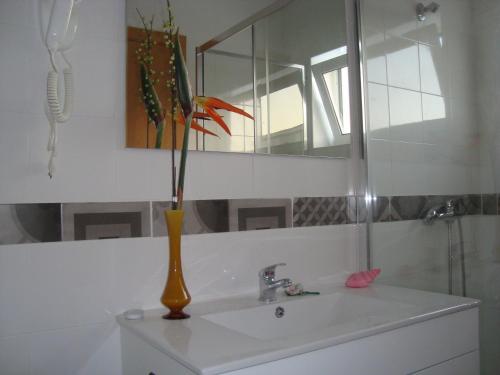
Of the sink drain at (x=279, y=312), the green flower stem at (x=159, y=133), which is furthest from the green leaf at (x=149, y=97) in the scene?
the sink drain at (x=279, y=312)

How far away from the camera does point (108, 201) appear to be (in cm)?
133

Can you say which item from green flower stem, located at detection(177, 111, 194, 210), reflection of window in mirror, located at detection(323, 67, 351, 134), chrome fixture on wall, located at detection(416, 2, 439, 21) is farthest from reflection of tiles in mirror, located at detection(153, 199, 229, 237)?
chrome fixture on wall, located at detection(416, 2, 439, 21)

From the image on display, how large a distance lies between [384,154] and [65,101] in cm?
127

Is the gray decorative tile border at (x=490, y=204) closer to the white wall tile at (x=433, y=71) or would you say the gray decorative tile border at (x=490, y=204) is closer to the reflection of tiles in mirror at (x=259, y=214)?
the white wall tile at (x=433, y=71)

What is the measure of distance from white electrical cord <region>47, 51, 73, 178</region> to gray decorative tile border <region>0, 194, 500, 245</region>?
14cm

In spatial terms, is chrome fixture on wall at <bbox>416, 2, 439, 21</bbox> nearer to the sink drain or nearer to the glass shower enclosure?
the glass shower enclosure

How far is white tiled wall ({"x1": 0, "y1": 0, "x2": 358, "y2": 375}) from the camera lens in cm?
121

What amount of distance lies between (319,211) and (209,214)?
0.49m

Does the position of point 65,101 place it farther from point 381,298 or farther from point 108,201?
point 381,298

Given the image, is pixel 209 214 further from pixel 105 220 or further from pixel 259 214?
pixel 105 220

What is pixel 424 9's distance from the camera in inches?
72.4

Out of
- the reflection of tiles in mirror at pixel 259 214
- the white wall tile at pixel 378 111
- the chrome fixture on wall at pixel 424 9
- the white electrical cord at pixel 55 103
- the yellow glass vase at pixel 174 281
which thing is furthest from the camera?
the white wall tile at pixel 378 111

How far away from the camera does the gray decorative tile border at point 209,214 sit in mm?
1225

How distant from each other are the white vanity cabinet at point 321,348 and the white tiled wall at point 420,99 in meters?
0.54
